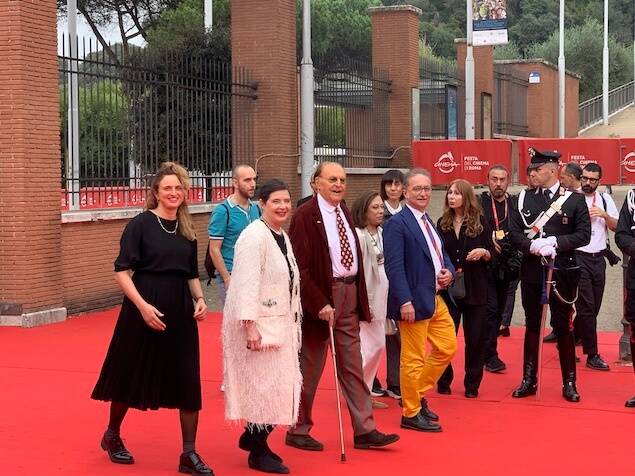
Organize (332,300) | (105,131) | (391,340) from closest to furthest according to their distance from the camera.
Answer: (332,300)
(391,340)
(105,131)

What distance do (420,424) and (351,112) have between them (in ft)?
60.0

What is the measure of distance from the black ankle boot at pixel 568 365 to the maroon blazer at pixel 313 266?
2.35m

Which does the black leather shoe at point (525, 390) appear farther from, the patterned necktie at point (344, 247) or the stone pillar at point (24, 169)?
the stone pillar at point (24, 169)

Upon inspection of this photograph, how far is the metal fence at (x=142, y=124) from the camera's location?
50.1 ft

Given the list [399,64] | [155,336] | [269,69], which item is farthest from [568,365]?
[399,64]

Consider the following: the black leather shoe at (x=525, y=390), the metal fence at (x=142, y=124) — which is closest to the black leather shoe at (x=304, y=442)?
the black leather shoe at (x=525, y=390)

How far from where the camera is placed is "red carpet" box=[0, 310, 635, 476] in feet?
23.2

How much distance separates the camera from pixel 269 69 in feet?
67.9

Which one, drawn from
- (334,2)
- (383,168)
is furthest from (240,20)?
(334,2)

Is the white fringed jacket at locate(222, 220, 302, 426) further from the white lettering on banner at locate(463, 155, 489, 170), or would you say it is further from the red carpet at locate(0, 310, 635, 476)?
the white lettering on banner at locate(463, 155, 489, 170)

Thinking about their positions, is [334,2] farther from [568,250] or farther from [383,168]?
[568,250]

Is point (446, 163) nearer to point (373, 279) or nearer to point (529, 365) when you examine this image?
point (529, 365)

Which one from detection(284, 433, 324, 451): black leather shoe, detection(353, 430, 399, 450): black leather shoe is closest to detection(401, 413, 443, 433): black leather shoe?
detection(353, 430, 399, 450): black leather shoe

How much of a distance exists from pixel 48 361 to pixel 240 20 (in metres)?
11.3
